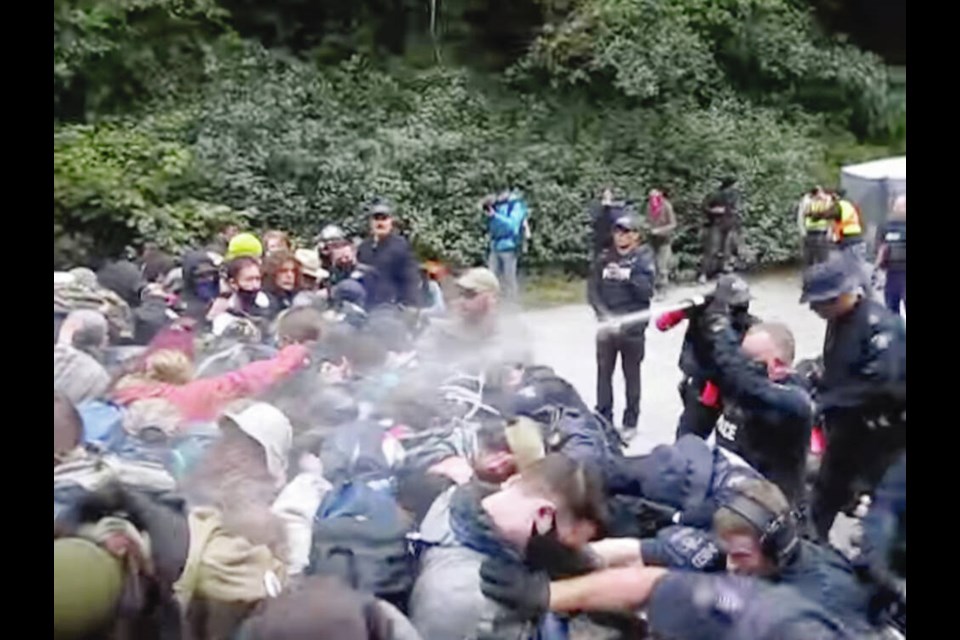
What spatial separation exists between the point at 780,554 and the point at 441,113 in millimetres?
1060

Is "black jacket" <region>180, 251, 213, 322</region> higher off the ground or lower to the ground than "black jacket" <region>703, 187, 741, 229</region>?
lower

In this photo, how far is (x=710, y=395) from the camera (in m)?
3.43

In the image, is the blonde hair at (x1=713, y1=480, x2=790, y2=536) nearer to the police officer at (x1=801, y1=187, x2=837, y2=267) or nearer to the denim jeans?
the police officer at (x1=801, y1=187, x2=837, y2=267)

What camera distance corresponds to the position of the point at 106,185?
3348 millimetres

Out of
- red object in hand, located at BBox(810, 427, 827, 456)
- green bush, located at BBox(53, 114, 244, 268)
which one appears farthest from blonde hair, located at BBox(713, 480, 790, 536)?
green bush, located at BBox(53, 114, 244, 268)

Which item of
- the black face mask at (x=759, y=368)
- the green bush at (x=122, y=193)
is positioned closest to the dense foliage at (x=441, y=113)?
the green bush at (x=122, y=193)

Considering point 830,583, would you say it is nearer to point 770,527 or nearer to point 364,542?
point 770,527

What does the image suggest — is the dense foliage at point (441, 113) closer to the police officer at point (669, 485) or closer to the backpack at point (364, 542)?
the police officer at point (669, 485)

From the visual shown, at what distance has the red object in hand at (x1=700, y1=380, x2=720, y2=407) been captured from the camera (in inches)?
135

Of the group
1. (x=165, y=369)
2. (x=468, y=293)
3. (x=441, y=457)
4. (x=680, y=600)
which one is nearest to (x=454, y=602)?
(x=441, y=457)

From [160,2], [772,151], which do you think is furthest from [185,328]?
[772,151]

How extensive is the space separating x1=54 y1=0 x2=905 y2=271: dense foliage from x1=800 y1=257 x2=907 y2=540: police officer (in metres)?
0.14
